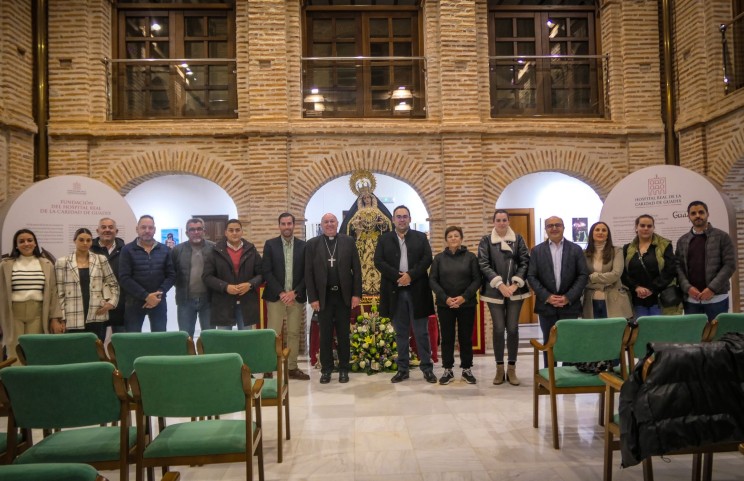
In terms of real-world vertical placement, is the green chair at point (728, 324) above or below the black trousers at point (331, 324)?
above

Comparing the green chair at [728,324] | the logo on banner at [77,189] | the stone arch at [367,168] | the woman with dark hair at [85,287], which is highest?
the stone arch at [367,168]

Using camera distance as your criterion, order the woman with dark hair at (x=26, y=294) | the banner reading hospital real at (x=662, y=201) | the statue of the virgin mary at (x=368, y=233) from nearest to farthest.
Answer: the woman with dark hair at (x=26, y=294), the banner reading hospital real at (x=662, y=201), the statue of the virgin mary at (x=368, y=233)

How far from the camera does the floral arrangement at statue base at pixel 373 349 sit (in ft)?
17.9

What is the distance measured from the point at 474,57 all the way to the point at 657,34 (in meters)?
2.75

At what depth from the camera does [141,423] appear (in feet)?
7.82

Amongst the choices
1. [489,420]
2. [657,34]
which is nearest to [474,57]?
[657,34]

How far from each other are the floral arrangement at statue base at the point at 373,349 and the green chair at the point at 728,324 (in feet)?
9.63

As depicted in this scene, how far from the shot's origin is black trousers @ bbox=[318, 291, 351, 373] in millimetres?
5082

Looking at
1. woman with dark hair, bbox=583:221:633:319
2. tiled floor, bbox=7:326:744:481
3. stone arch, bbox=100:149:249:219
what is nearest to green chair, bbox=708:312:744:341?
tiled floor, bbox=7:326:744:481

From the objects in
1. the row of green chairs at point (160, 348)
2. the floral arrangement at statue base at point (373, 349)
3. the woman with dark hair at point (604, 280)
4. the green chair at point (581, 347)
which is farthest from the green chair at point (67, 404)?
the woman with dark hair at point (604, 280)

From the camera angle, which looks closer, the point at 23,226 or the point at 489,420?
the point at 489,420

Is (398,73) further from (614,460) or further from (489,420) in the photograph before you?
(614,460)

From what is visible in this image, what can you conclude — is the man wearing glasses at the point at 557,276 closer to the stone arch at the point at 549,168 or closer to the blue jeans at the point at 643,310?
the blue jeans at the point at 643,310

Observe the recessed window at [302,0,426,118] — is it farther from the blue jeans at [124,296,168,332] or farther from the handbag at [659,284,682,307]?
the handbag at [659,284,682,307]
